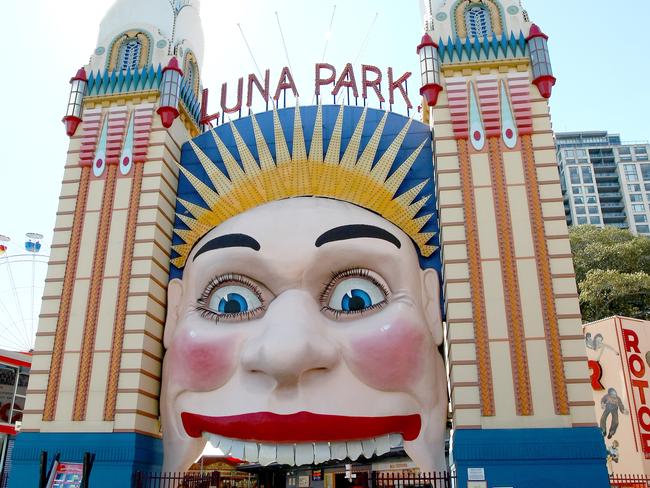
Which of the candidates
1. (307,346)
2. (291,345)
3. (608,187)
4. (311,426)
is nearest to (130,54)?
(291,345)

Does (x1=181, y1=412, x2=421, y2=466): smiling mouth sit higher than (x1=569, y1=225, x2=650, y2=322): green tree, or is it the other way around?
(x1=569, y1=225, x2=650, y2=322): green tree

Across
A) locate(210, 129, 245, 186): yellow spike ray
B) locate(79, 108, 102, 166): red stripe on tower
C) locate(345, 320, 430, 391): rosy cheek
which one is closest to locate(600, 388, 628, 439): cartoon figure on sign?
locate(345, 320, 430, 391): rosy cheek

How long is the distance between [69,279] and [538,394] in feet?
32.8

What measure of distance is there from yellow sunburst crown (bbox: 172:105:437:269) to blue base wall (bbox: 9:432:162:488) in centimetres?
399

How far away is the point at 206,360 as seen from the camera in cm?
1260

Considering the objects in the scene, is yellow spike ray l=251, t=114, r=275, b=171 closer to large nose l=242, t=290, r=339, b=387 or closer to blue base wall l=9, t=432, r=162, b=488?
large nose l=242, t=290, r=339, b=387

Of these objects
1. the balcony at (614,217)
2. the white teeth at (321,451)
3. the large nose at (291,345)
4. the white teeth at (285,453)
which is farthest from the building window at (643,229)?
the white teeth at (285,453)

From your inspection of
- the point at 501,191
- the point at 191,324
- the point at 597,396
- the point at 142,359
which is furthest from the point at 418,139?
the point at 597,396

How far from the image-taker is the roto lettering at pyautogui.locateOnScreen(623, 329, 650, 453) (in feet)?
64.8

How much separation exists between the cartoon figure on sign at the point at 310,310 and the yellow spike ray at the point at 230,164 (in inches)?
1.3

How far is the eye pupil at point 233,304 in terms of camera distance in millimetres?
12961

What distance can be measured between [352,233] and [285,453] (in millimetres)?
4448

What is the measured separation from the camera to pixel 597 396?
21.6 m

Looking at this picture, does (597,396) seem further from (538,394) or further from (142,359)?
(142,359)
